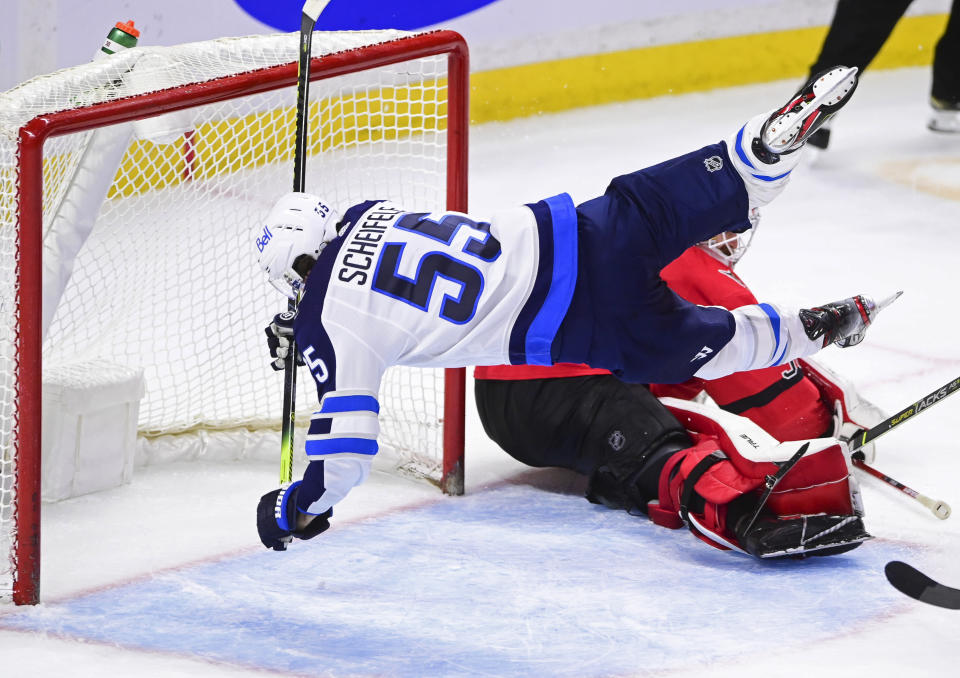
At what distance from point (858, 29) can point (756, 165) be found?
3097mm

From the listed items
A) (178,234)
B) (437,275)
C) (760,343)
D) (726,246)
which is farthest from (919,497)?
(178,234)

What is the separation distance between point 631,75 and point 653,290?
3.86 meters

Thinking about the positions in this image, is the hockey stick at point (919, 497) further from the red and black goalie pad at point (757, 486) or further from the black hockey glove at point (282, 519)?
the black hockey glove at point (282, 519)

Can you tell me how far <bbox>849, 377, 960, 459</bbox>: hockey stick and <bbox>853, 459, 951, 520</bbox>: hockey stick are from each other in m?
0.12

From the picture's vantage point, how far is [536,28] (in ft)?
19.5

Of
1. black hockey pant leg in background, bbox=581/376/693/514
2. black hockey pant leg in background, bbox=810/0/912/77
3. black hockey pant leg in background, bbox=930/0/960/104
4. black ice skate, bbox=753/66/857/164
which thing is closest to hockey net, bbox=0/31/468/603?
black hockey pant leg in background, bbox=581/376/693/514

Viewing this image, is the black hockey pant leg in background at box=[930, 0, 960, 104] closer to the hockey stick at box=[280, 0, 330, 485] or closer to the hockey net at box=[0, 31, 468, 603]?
the hockey net at box=[0, 31, 468, 603]

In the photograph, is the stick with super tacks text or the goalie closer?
the goalie

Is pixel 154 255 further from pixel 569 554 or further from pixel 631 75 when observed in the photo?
pixel 631 75

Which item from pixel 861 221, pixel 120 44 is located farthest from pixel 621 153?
pixel 120 44

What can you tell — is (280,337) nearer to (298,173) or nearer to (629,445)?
(298,173)

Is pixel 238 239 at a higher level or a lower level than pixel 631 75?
lower

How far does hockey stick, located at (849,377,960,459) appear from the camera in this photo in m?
2.92

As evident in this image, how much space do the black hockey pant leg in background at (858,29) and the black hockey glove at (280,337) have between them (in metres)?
3.27
